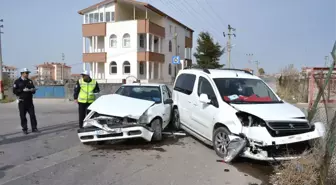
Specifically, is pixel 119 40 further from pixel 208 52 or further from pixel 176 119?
pixel 176 119

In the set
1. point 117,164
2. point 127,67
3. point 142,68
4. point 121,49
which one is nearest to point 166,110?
point 117,164

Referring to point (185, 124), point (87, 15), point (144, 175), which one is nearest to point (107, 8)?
point (87, 15)

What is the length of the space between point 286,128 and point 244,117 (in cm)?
74

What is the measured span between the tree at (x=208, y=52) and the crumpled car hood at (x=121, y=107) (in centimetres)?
3518

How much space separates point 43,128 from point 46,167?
4.25m

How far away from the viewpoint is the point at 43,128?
29.2 ft

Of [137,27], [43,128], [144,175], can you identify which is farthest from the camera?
[137,27]

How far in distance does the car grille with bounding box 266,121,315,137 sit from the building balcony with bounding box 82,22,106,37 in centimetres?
3071

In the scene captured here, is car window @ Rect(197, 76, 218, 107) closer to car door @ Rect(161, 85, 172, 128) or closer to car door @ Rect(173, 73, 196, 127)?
car door @ Rect(173, 73, 196, 127)

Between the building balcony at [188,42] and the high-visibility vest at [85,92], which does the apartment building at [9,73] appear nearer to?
the building balcony at [188,42]

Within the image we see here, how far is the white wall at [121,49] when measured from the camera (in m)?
32.7

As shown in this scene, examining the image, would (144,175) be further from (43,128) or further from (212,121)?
(43,128)

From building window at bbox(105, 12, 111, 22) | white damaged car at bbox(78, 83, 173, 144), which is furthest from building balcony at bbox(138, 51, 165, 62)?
white damaged car at bbox(78, 83, 173, 144)

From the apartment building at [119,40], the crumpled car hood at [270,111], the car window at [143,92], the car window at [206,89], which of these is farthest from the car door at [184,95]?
the apartment building at [119,40]
